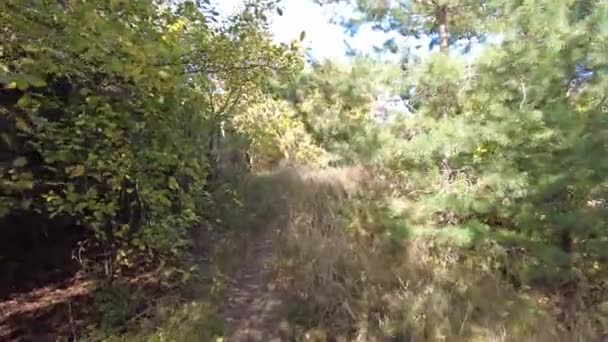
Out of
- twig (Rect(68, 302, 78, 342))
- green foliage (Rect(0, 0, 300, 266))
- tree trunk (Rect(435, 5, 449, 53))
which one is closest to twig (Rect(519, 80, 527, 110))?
tree trunk (Rect(435, 5, 449, 53))

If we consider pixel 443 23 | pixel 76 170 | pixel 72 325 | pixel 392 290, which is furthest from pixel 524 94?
pixel 72 325

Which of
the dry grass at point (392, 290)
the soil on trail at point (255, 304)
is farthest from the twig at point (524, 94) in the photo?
the soil on trail at point (255, 304)

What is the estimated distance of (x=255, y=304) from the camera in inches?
171

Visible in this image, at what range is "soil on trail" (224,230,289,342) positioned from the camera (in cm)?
382

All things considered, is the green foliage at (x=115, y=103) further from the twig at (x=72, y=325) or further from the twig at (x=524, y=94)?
the twig at (x=524, y=94)

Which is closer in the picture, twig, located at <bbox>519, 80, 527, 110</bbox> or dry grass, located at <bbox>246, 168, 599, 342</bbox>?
dry grass, located at <bbox>246, 168, 599, 342</bbox>

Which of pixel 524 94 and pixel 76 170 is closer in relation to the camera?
pixel 76 170

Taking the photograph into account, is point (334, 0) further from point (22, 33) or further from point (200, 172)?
point (22, 33)

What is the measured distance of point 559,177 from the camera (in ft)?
12.6

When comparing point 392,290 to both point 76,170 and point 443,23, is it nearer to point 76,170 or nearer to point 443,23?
point 76,170

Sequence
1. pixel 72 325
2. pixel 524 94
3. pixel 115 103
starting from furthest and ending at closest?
pixel 524 94
pixel 72 325
pixel 115 103

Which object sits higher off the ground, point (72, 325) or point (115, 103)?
point (115, 103)

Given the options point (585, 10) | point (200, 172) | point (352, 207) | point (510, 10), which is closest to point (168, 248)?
point (200, 172)

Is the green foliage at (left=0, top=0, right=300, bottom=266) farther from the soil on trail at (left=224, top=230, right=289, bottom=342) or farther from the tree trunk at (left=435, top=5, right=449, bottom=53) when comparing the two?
the tree trunk at (left=435, top=5, right=449, bottom=53)
